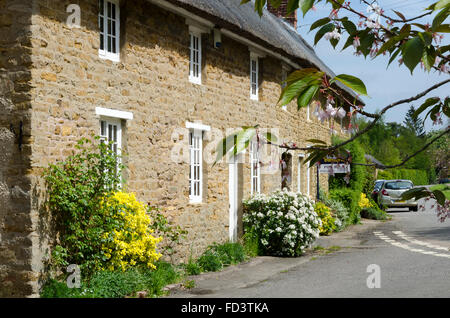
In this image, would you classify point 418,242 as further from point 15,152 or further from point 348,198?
point 15,152

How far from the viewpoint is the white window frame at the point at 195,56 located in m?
12.2

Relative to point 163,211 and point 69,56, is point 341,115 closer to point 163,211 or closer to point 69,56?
point 69,56

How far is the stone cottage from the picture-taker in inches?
313

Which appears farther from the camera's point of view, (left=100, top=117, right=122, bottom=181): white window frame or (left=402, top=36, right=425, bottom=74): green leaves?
(left=100, top=117, right=122, bottom=181): white window frame

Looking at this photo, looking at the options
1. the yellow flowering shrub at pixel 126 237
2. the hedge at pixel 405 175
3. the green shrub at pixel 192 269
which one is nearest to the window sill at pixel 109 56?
the yellow flowering shrub at pixel 126 237

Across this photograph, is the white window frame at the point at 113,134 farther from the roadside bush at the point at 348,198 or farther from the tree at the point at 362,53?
the roadside bush at the point at 348,198

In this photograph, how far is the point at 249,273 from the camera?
11273 millimetres

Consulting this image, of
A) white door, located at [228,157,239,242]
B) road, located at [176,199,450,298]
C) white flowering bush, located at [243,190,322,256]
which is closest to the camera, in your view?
road, located at [176,199,450,298]

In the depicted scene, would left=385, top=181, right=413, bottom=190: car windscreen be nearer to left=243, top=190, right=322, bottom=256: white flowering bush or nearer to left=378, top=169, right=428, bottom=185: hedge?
left=243, top=190, right=322, bottom=256: white flowering bush

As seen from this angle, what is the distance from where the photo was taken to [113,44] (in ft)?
32.2

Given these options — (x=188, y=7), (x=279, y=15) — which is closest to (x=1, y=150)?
(x=188, y=7)

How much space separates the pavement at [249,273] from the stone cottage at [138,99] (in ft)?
3.33

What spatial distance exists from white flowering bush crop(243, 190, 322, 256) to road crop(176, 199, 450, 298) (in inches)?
27.0

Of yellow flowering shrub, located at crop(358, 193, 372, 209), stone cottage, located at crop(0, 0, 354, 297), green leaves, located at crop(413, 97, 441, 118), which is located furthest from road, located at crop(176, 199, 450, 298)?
yellow flowering shrub, located at crop(358, 193, 372, 209)
